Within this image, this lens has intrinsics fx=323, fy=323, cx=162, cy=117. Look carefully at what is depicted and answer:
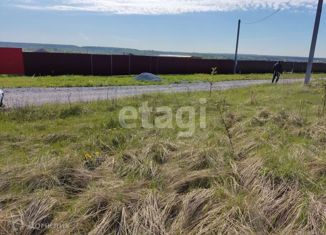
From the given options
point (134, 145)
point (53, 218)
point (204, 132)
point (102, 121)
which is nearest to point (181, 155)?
point (134, 145)

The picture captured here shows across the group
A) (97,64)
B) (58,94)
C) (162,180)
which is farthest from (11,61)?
(162,180)

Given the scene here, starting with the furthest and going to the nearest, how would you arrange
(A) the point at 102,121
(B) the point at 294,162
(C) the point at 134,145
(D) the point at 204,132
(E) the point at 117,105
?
(E) the point at 117,105 → (A) the point at 102,121 → (D) the point at 204,132 → (C) the point at 134,145 → (B) the point at 294,162

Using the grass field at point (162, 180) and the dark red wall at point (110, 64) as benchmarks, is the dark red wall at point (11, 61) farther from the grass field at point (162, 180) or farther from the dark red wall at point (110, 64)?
the grass field at point (162, 180)

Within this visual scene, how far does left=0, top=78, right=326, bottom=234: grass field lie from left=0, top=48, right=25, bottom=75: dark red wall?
50.4ft

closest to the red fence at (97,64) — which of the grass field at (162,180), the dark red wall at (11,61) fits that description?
the dark red wall at (11,61)

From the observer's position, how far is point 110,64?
23453 millimetres

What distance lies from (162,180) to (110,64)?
67.3ft

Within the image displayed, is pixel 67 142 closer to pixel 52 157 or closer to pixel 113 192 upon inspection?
pixel 52 157

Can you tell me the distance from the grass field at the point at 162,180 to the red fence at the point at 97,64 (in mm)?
15488

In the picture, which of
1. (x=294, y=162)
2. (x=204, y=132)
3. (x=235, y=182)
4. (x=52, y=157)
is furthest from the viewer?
(x=204, y=132)

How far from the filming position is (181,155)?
180 inches

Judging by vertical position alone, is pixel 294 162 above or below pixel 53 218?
above

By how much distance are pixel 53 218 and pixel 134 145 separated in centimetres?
213

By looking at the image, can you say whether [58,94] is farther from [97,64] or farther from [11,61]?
[97,64]
